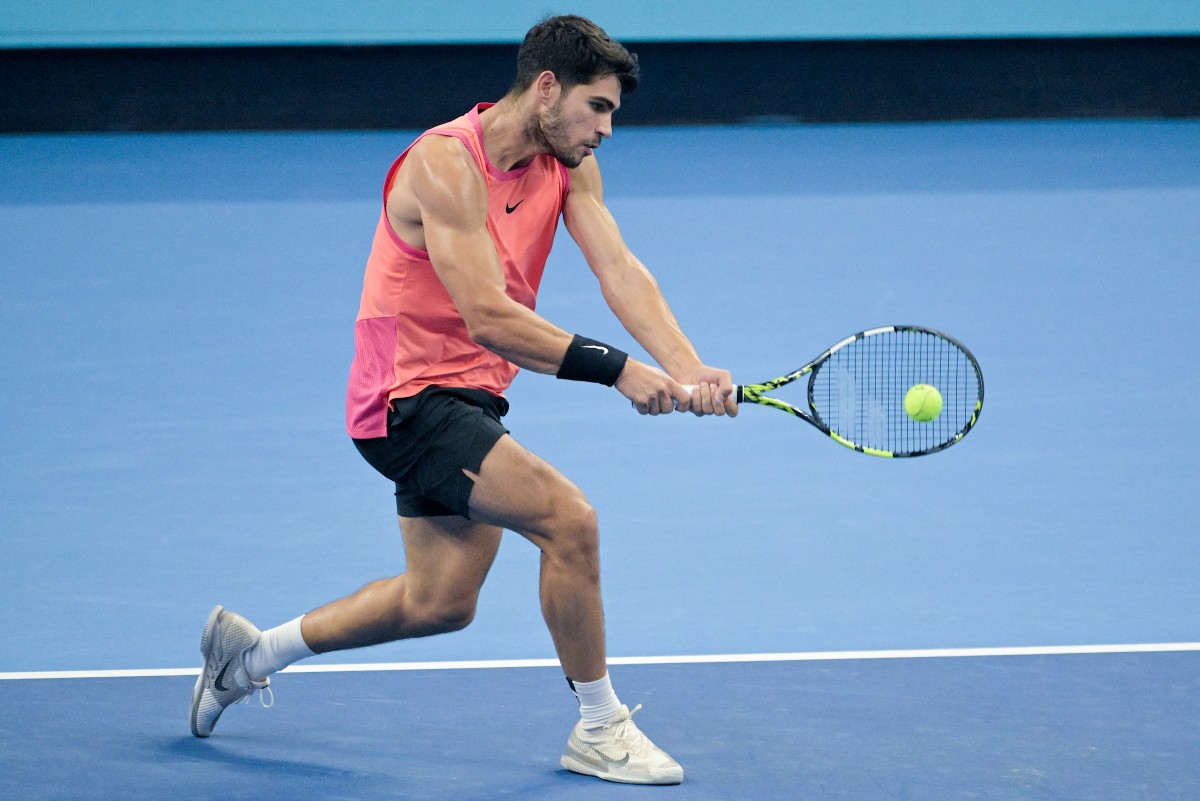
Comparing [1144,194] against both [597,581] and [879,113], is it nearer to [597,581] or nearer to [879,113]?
[879,113]

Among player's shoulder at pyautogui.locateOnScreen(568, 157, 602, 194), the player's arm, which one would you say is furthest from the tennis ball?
player's shoulder at pyautogui.locateOnScreen(568, 157, 602, 194)

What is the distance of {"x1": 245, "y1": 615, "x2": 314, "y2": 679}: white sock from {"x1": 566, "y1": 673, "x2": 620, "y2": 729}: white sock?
0.67 metres

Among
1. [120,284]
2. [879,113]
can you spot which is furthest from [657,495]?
[879,113]

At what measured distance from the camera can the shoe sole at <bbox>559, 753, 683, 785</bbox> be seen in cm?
359

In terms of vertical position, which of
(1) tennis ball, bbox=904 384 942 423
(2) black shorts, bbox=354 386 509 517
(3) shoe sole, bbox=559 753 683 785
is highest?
(1) tennis ball, bbox=904 384 942 423

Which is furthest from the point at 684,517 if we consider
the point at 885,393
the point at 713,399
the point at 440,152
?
the point at 440,152

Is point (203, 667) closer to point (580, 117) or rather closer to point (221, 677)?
point (221, 677)

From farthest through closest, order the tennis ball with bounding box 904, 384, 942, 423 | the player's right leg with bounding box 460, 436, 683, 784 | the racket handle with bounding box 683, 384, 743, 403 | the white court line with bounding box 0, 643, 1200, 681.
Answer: the white court line with bounding box 0, 643, 1200, 681
the tennis ball with bounding box 904, 384, 942, 423
the racket handle with bounding box 683, 384, 743, 403
the player's right leg with bounding box 460, 436, 683, 784

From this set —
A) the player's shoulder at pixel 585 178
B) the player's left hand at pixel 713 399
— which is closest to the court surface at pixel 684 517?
the player's left hand at pixel 713 399

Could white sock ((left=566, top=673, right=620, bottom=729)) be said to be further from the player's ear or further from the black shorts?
the player's ear

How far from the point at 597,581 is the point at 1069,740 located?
1.17 m

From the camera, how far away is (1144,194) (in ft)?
33.1

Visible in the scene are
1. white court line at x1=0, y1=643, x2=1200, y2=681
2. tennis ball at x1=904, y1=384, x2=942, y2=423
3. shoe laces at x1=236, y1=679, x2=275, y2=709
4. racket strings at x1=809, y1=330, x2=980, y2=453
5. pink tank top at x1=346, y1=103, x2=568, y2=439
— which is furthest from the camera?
white court line at x1=0, y1=643, x2=1200, y2=681

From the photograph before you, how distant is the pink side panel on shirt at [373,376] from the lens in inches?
145
